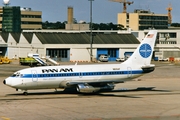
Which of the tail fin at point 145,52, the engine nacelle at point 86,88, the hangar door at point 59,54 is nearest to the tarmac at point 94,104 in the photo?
the engine nacelle at point 86,88

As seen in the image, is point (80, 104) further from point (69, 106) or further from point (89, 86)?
point (89, 86)

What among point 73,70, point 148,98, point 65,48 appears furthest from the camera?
point 65,48

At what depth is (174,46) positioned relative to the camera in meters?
146

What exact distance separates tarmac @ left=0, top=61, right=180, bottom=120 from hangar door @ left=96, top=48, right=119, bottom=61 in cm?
7835

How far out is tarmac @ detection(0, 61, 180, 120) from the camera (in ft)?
117

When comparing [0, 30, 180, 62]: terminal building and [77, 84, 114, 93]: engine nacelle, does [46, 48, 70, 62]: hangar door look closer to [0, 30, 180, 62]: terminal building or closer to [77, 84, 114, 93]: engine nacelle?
[0, 30, 180, 62]: terminal building

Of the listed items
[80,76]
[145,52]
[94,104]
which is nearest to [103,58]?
[145,52]

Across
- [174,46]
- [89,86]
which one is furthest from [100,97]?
[174,46]

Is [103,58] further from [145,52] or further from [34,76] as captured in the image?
[34,76]

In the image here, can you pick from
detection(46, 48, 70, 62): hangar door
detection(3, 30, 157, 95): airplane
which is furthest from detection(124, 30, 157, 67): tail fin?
detection(46, 48, 70, 62): hangar door

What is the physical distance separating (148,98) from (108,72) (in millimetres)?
6904

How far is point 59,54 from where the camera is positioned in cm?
13188

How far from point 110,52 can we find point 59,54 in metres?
17.0

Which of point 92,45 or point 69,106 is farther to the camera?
point 92,45
